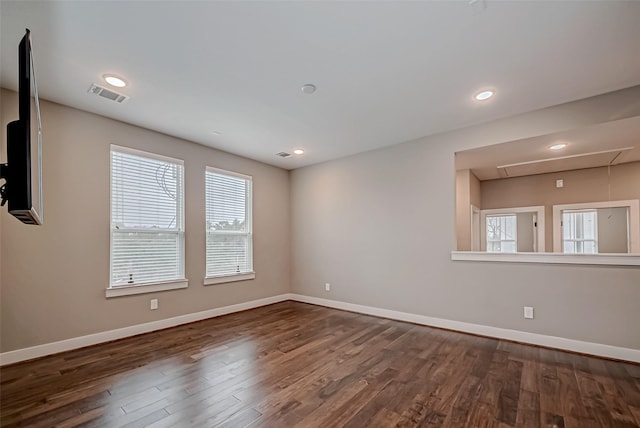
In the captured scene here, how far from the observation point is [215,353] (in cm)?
310

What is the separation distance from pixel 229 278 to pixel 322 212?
6.75 ft

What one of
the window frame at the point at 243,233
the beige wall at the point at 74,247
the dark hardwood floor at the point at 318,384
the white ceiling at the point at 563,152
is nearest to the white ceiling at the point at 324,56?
the beige wall at the point at 74,247

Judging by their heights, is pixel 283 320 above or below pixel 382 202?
below

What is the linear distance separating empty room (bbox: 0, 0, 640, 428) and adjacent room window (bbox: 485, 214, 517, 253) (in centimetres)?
33

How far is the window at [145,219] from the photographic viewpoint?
3.61m

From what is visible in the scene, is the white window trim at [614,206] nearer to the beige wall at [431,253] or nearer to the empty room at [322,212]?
the empty room at [322,212]

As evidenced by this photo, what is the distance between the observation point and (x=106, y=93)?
2.99 m

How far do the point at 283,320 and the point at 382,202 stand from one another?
2439 mm

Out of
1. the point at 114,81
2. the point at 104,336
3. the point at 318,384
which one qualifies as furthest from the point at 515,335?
the point at 114,81

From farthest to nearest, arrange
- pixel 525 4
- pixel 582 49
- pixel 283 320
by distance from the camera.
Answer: pixel 283 320, pixel 582 49, pixel 525 4

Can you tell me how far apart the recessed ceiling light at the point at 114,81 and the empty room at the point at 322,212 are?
0.04m

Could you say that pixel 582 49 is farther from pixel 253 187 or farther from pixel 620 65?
pixel 253 187

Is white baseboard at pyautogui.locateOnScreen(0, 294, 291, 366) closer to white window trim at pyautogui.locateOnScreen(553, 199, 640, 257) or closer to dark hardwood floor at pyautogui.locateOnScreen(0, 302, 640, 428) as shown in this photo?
dark hardwood floor at pyautogui.locateOnScreen(0, 302, 640, 428)

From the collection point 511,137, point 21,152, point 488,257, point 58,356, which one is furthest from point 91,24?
point 488,257
